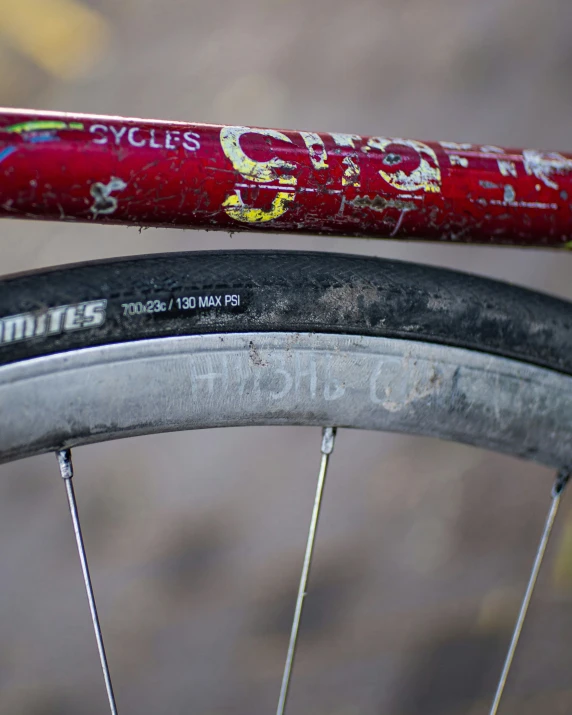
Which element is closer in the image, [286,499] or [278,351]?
[278,351]

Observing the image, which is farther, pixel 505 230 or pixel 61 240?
pixel 61 240

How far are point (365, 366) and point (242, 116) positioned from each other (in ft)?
1.86

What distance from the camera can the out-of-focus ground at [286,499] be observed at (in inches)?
27.8

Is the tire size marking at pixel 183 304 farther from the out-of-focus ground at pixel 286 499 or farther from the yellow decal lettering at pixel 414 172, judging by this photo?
the out-of-focus ground at pixel 286 499

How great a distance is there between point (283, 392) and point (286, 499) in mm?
550

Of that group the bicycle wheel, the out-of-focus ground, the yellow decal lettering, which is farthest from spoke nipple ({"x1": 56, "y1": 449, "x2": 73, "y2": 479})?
the out-of-focus ground

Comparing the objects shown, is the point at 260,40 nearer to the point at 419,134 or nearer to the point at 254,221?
the point at 419,134

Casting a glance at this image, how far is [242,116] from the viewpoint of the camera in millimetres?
751

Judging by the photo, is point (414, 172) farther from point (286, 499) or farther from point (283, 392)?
point (286, 499)

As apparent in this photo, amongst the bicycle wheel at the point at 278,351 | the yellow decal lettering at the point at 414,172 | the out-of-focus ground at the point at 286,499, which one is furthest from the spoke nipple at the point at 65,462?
the out-of-focus ground at the point at 286,499

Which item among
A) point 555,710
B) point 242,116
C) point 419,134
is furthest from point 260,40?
point 555,710

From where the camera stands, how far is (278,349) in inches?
9.6

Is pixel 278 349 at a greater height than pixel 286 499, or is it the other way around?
pixel 286 499

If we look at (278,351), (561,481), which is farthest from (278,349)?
(561,481)
